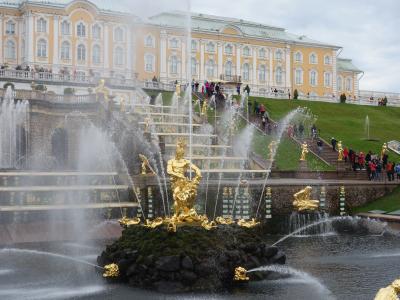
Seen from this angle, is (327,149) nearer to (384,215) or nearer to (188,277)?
(384,215)

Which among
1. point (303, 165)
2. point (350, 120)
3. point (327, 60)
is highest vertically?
point (327, 60)

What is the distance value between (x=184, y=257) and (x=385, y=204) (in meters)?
18.1

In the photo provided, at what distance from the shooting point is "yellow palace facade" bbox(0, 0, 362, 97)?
→ 65.1 meters

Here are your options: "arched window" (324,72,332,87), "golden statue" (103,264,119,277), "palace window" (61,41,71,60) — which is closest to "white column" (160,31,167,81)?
"palace window" (61,41,71,60)

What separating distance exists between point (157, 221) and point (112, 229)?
26.1ft

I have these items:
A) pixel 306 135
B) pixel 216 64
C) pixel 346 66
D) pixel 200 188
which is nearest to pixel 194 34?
pixel 216 64

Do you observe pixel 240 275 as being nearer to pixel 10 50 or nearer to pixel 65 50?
pixel 65 50

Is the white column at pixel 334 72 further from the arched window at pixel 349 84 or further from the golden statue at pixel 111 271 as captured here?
the golden statue at pixel 111 271

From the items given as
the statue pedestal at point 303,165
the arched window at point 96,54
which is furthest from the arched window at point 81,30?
the statue pedestal at point 303,165

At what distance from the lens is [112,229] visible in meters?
24.4

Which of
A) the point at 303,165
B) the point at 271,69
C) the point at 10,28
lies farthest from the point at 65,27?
the point at 303,165

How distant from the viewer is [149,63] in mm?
71750

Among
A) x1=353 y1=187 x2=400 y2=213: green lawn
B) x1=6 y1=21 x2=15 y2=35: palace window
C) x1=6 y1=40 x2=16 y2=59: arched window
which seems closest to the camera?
x1=353 y1=187 x2=400 y2=213: green lawn

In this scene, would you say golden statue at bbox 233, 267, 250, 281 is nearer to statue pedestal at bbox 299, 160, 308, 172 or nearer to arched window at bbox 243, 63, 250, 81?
statue pedestal at bbox 299, 160, 308, 172
